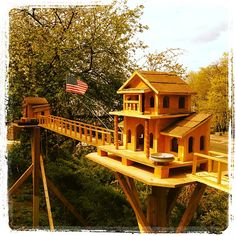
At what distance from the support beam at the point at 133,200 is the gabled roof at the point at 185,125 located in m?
0.81

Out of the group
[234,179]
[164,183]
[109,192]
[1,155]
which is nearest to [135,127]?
[164,183]

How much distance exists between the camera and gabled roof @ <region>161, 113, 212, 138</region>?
9.13 ft

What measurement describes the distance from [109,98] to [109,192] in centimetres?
206

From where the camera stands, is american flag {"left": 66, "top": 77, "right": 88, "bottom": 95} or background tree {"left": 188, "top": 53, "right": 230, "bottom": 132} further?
american flag {"left": 66, "top": 77, "right": 88, "bottom": 95}

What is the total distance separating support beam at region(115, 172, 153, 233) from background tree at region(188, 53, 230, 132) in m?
1.32

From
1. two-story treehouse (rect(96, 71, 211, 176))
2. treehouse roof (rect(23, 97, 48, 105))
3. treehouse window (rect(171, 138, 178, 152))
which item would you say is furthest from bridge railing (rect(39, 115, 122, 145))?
treehouse window (rect(171, 138, 178, 152))

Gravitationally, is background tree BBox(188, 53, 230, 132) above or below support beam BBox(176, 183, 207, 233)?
above

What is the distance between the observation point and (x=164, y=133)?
291 cm

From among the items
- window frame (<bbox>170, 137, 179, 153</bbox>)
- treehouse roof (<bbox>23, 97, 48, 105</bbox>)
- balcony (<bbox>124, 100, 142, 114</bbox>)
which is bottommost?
window frame (<bbox>170, 137, 179, 153</bbox>)

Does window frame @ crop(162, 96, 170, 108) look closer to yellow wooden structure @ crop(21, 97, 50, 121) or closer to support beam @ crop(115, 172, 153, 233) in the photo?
support beam @ crop(115, 172, 153, 233)

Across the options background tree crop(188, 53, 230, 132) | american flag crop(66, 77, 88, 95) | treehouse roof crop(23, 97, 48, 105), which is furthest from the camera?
treehouse roof crop(23, 97, 48, 105)

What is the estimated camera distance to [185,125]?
289 cm

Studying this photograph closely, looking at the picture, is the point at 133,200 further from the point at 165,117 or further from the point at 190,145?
the point at 165,117

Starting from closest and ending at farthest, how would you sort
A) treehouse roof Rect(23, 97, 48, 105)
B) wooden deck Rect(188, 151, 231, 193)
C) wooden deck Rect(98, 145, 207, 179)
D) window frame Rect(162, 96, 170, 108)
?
wooden deck Rect(188, 151, 231, 193), wooden deck Rect(98, 145, 207, 179), window frame Rect(162, 96, 170, 108), treehouse roof Rect(23, 97, 48, 105)
